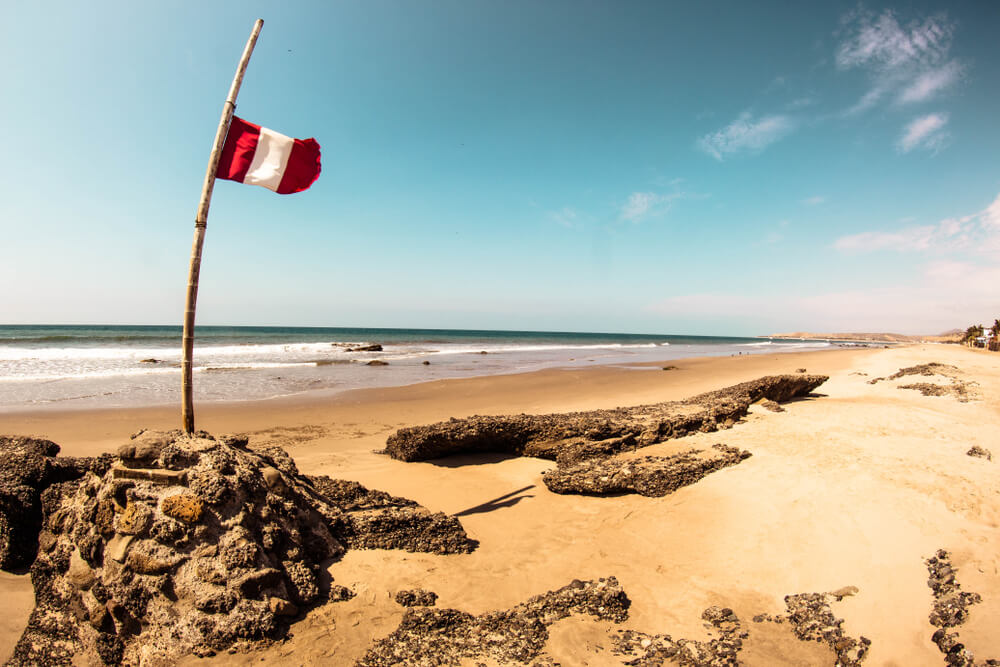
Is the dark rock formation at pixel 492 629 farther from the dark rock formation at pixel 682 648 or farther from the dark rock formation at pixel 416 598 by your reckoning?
the dark rock formation at pixel 682 648

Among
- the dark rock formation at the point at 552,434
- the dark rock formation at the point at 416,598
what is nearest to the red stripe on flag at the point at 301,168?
the dark rock formation at the point at 552,434

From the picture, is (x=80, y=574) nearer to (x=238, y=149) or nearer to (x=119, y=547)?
(x=119, y=547)

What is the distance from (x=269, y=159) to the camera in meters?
4.89

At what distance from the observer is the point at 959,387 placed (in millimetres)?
12844

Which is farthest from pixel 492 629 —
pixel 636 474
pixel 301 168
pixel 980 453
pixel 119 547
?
pixel 980 453

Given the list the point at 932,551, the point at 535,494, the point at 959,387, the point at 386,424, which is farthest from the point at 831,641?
the point at 959,387

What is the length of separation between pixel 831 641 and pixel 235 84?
294 inches

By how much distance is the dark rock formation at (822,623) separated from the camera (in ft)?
9.88

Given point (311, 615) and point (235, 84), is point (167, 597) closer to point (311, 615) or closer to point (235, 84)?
point (311, 615)

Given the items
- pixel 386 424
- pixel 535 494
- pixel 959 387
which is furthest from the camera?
pixel 959 387

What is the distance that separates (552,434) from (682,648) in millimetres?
4391

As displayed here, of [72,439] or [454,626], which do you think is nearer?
[454,626]

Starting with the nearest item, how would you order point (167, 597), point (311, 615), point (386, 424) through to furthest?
point (167, 597) < point (311, 615) < point (386, 424)

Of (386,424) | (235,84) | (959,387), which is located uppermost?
(235,84)
